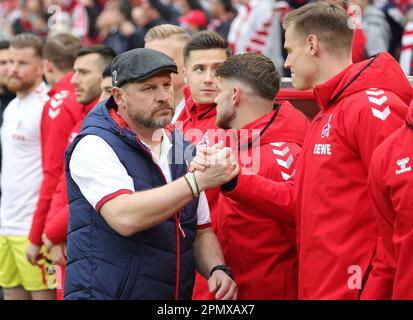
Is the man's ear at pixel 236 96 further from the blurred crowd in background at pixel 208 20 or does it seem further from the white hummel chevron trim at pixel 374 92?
the blurred crowd in background at pixel 208 20

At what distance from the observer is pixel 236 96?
5.17 m

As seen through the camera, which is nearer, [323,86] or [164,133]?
[323,86]

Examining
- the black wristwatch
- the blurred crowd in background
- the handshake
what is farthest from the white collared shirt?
the blurred crowd in background

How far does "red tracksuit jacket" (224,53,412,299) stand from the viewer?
167 inches

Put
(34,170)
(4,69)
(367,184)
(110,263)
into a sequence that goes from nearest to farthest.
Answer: (367,184) → (110,263) → (34,170) → (4,69)

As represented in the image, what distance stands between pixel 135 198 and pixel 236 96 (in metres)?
1.14

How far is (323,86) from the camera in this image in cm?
448

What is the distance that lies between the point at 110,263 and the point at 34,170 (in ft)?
11.2

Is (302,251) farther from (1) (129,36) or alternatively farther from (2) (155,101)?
(1) (129,36)

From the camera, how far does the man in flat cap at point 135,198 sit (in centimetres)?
428

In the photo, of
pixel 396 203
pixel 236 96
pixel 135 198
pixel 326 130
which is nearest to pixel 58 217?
pixel 236 96

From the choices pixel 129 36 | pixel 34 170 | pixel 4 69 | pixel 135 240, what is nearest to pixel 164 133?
pixel 135 240

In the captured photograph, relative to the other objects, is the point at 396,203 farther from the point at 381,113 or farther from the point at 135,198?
the point at 135,198

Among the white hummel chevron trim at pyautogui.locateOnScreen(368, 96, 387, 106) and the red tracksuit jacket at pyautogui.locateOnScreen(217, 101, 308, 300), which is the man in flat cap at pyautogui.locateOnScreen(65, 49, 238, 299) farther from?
the white hummel chevron trim at pyautogui.locateOnScreen(368, 96, 387, 106)
